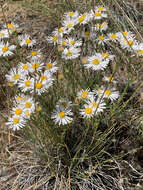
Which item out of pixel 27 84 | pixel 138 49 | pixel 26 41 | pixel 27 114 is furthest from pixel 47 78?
pixel 138 49

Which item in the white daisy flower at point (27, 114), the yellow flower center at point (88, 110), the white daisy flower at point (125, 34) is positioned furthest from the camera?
the white daisy flower at point (125, 34)

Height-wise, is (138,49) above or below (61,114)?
above

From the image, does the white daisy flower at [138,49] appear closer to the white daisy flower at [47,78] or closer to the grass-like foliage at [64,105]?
the grass-like foliage at [64,105]

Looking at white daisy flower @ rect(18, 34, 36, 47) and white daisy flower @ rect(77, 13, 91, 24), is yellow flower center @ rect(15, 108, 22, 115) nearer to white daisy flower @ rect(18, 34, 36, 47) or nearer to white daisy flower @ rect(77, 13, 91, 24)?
white daisy flower @ rect(18, 34, 36, 47)

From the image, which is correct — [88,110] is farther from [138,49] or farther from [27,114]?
[138,49]

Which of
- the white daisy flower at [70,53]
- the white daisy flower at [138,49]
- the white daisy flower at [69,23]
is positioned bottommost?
the white daisy flower at [70,53]

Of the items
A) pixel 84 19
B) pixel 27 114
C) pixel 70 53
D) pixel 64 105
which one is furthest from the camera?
pixel 84 19

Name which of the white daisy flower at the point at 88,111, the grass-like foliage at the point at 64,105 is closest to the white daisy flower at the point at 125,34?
the grass-like foliage at the point at 64,105

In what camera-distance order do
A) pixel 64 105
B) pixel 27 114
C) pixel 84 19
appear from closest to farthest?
pixel 27 114
pixel 64 105
pixel 84 19

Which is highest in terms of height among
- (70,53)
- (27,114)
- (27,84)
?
(70,53)

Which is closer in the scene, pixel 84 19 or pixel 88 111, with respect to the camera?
pixel 88 111

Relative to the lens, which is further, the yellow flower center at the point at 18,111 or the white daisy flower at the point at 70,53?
the white daisy flower at the point at 70,53

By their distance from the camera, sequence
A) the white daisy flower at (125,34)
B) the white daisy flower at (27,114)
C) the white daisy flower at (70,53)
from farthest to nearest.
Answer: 1. the white daisy flower at (125,34)
2. the white daisy flower at (70,53)
3. the white daisy flower at (27,114)
